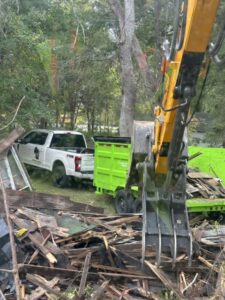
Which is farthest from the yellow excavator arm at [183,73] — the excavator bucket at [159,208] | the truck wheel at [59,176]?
the truck wheel at [59,176]

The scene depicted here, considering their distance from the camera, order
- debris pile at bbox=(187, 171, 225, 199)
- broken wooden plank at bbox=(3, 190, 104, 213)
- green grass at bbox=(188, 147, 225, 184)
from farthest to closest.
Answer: green grass at bbox=(188, 147, 225, 184) → debris pile at bbox=(187, 171, 225, 199) → broken wooden plank at bbox=(3, 190, 104, 213)

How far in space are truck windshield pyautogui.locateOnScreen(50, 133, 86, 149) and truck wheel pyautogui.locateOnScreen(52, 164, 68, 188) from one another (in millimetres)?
989

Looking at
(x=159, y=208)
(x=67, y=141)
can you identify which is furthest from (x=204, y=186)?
(x=67, y=141)

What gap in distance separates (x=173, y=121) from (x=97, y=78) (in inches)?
733

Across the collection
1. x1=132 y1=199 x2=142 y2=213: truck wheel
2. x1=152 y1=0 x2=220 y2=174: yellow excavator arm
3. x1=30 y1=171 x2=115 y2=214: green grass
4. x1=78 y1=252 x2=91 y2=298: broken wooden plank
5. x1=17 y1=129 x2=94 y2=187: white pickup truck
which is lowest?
x1=30 y1=171 x2=115 y2=214: green grass

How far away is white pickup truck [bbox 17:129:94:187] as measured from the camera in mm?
16734

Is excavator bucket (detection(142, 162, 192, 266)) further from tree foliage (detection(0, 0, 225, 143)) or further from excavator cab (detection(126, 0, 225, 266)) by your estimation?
tree foliage (detection(0, 0, 225, 143))

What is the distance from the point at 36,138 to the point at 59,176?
2.28 m

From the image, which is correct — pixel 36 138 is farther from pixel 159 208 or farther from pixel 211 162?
pixel 159 208

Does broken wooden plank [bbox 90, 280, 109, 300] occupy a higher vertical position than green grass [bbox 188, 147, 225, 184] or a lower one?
higher

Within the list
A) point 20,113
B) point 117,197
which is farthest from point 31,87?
point 117,197

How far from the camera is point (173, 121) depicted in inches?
231

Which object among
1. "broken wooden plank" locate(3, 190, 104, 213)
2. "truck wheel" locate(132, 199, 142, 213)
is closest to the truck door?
"truck wheel" locate(132, 199, 142, 213)

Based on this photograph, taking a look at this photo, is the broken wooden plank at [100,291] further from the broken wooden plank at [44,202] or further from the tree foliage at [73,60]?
the tree foliage at [73,60]
